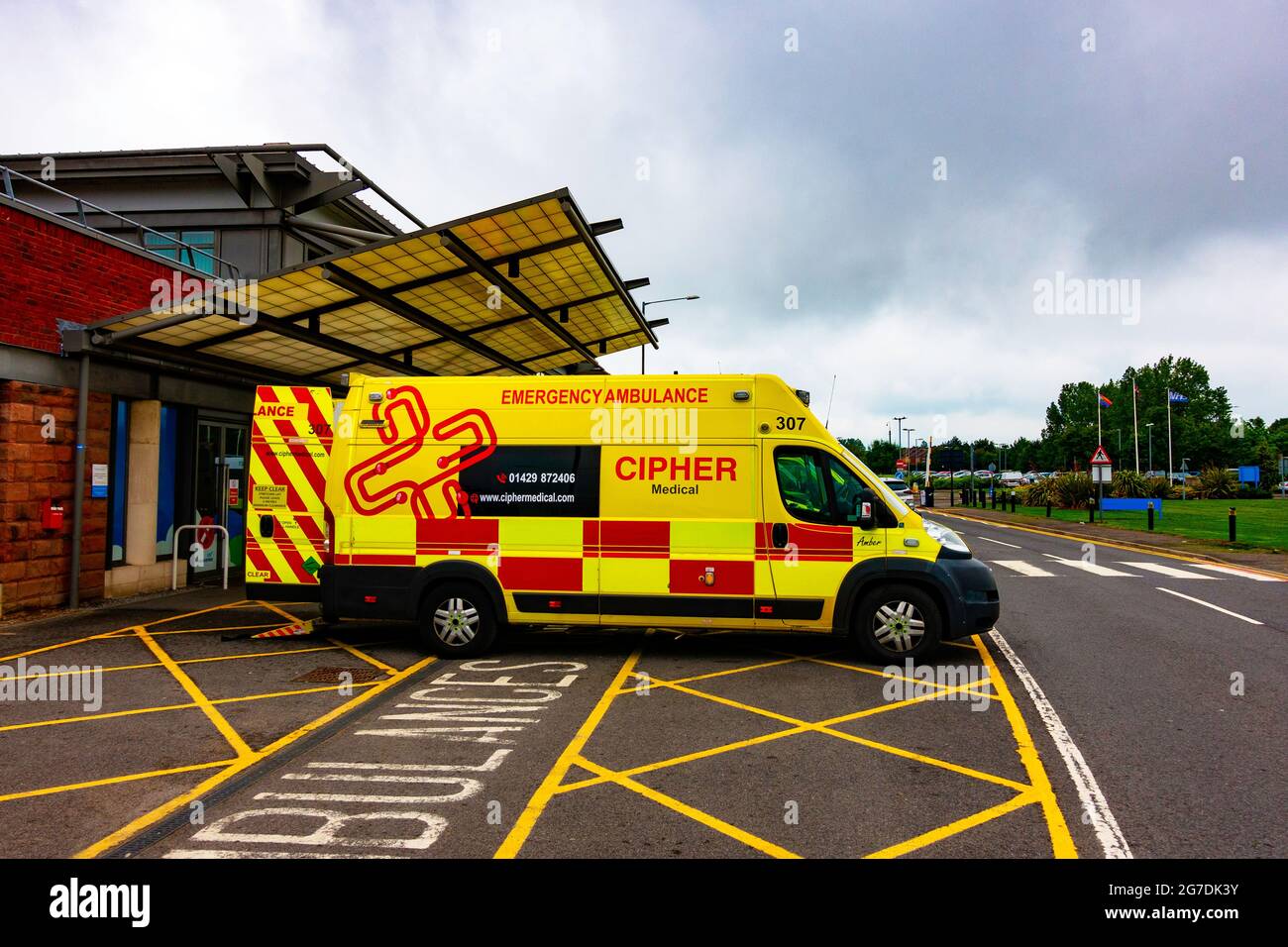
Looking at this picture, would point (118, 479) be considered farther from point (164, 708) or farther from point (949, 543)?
point (949, 543)

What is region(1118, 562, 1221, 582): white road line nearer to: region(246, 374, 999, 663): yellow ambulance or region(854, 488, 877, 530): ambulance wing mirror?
region(246, 374, 999, 663): yellow ambulance

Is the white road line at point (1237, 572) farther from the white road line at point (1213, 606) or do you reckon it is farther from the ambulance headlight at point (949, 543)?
the ambulance headlight at point (949, 543)

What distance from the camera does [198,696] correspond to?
20.7 ft

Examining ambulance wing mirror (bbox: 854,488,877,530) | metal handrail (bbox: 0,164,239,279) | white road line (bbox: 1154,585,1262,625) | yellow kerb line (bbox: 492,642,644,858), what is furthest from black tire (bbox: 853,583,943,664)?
metal handrail (bbox: 0,164,239,279)

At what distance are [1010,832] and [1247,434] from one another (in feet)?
391

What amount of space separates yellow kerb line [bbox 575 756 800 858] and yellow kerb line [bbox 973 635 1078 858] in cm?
131

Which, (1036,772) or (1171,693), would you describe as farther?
(1171,693)

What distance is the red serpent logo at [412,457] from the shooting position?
25.5 ft

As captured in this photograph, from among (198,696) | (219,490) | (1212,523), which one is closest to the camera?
(198,696)

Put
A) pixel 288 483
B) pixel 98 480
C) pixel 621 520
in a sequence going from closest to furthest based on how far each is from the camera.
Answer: pixel 621 520 → pixel 288 483 → pixel 98 480

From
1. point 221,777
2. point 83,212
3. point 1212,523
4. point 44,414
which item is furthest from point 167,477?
point 1212,523

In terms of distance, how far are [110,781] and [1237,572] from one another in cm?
1767

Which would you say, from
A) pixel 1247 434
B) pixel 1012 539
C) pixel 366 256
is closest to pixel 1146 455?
pixel 1247 434
